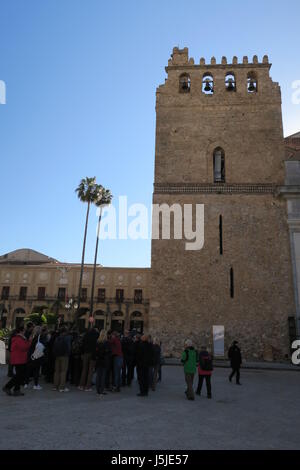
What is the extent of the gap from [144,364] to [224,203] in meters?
13.0

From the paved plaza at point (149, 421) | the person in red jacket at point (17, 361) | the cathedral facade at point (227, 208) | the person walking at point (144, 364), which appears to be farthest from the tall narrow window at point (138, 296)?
the person in red jacket at point (17, 361)

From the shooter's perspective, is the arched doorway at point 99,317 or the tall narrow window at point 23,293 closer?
the arched doorway at point 99,317

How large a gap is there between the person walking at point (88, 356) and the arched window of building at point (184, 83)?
57.6 feet

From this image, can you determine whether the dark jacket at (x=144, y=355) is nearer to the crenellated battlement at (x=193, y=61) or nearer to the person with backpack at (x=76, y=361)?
the person with backpack at (x=76, y=361)

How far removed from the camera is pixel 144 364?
28.8 ft

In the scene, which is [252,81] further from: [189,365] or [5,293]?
[5,293]

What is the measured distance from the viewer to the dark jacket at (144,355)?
8805 millimetres

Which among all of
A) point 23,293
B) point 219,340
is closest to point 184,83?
point 219,340
